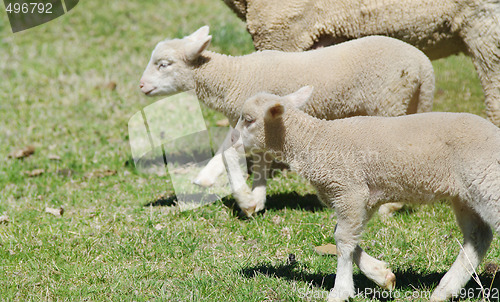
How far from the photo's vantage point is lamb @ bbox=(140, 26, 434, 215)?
5.01 meters

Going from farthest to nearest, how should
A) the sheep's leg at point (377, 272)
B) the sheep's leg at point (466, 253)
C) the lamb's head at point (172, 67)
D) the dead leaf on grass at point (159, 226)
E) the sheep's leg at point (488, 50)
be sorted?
the sheep's leg at point (488, 50), the lamb's head at point (172, 67), the dead leaf on grass at point (159, 226), the sheep's leg at point (377, 272), the sheep's leg at point (466, 253)

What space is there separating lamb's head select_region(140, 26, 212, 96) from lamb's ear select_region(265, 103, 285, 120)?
1499 millimetres

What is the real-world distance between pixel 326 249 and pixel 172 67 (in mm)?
1925

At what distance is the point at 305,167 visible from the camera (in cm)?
380

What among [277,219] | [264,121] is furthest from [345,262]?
[277,219]

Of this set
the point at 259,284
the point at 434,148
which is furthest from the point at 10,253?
the point at 434,148

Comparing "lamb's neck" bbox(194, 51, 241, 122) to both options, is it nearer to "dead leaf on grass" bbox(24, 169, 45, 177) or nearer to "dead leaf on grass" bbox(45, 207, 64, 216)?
"dead leaf on grass" bbox(45, 207, 64, 216)

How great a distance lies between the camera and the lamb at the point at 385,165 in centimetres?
344

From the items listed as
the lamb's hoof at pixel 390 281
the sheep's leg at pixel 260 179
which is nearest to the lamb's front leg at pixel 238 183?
the sheep's leg at pixel 260 179

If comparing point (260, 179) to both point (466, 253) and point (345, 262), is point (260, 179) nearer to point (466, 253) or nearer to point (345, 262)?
point (345, 262)

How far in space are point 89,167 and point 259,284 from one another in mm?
3221

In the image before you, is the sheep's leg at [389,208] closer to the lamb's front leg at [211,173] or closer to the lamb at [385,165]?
the lamb at [385,165]

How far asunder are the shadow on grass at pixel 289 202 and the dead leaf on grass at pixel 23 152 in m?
2.63

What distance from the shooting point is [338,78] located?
499 cm
